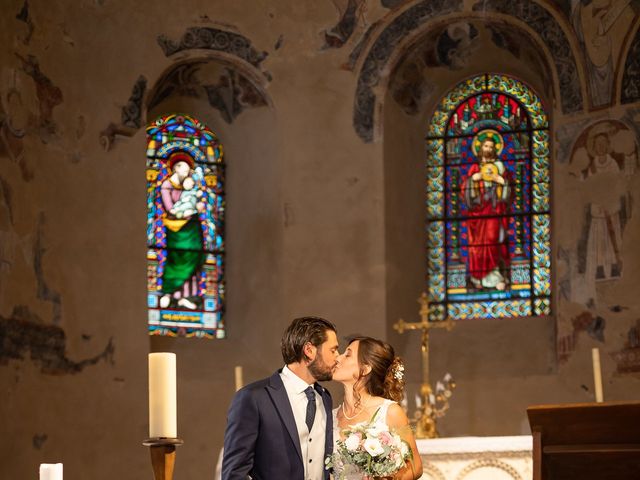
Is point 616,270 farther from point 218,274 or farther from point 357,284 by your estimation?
point 218,274

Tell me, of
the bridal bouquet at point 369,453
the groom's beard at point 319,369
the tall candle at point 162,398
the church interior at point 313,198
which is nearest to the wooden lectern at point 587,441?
the bridal bouquet at point 369,453

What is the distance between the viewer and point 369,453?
501cm

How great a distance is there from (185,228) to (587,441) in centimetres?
899

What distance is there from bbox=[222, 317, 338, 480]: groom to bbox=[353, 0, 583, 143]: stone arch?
7.81m

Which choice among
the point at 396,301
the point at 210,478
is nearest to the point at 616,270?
the point at 396,301

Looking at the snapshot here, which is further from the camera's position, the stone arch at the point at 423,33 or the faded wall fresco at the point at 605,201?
the stone arch at the point at 423,33

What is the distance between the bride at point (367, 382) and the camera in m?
5.60

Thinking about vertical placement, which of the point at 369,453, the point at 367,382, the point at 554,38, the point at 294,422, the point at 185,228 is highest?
the point at 554,38

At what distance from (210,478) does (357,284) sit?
2276 mm

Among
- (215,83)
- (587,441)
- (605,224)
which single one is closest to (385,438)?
(587,441)

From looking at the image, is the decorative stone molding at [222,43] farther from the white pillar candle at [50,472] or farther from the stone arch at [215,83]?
the white pillar candle at [50,472]

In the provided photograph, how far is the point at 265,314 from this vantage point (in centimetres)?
1288

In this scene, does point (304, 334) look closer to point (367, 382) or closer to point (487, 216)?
point (367, 382)

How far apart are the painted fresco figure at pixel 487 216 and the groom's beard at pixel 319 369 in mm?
7989
